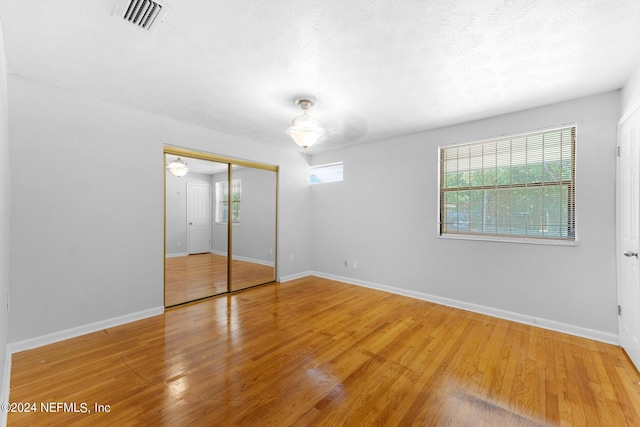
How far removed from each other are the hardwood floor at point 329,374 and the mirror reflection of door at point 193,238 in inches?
28.0

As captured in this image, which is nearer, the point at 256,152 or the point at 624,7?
the point at 624,7

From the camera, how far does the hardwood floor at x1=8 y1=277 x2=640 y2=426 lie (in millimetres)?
1715

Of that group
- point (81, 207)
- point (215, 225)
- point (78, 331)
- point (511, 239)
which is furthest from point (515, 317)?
point (81, 207)

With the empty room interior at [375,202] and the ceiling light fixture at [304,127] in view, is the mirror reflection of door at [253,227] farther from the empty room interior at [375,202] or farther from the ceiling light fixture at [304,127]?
the ceiling light fixture at [304,127]

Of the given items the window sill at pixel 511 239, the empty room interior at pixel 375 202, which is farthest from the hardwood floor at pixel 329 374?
the window sill at pixel 511 239

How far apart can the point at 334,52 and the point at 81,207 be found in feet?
10.1

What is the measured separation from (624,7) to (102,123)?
458 cm

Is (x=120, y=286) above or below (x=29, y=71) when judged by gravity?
below

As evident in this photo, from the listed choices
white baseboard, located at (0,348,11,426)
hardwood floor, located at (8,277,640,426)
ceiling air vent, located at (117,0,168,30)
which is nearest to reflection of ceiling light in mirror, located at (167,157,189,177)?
hardwood floor, located at (8,277,640,426)

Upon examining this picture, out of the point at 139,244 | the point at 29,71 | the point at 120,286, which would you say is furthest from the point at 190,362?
the point at 29,71

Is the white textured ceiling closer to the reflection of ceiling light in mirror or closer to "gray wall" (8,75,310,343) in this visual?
"gray wall" (8,75,310,343)

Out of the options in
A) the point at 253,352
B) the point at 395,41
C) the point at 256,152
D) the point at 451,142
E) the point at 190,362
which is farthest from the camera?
the point at 256,152

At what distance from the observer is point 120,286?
310cm

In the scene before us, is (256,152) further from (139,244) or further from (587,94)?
(587,94)
